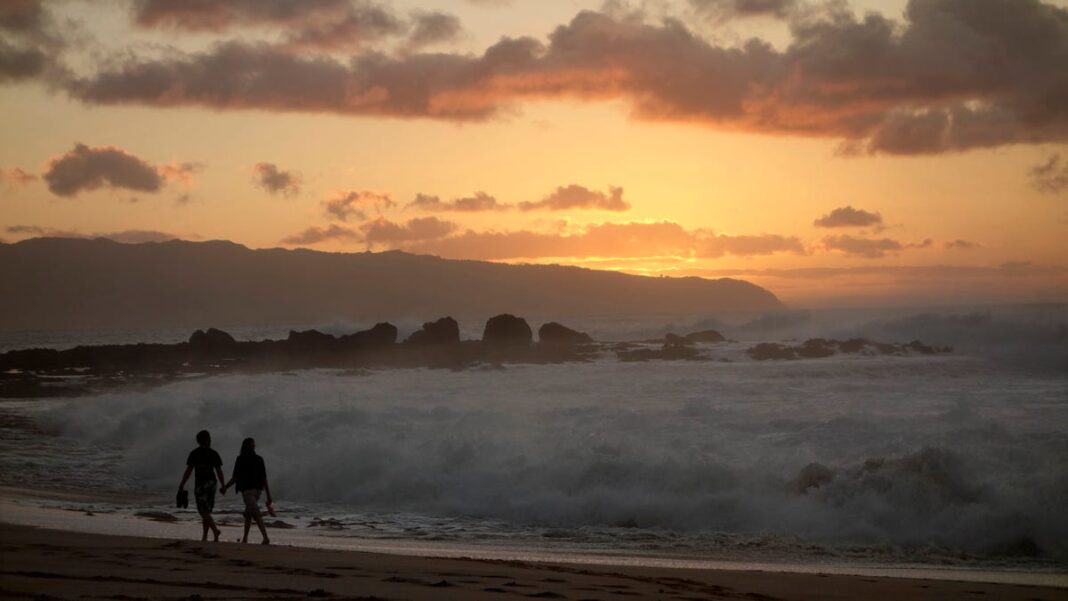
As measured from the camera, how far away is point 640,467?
16.3 metres

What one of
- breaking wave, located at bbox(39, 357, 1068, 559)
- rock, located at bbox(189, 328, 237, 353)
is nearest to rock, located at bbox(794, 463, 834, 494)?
breaking wave, located at bbox(39, 357, 1068, 559)

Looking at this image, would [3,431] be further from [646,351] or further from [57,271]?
A: [57,271]

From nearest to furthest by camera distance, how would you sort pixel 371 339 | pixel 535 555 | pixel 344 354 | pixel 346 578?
pixel 346 578 → pixel 535 555 → pixel 344 354 → pixel 371 339

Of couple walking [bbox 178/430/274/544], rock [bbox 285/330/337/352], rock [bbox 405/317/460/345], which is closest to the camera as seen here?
couple walking [bbox 178/430/274/544]

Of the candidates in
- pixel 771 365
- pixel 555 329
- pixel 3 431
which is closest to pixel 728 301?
pixel 555 329

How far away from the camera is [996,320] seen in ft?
161

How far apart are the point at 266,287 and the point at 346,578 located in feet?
529

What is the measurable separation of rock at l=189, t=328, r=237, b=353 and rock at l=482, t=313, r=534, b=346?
1409cm

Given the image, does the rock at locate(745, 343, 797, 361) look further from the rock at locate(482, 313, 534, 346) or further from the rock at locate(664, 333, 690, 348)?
the rock at locate(482, 313, 534, 346)

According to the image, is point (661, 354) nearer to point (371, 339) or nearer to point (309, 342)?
point (371, 339)

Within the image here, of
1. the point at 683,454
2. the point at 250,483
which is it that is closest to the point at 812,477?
the point at 683,454

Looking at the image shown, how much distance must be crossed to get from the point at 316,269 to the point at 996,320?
131 m

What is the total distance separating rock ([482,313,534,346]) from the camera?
5391 centimetres

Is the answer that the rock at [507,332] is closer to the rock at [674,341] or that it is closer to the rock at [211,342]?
the rock at [674,341]
